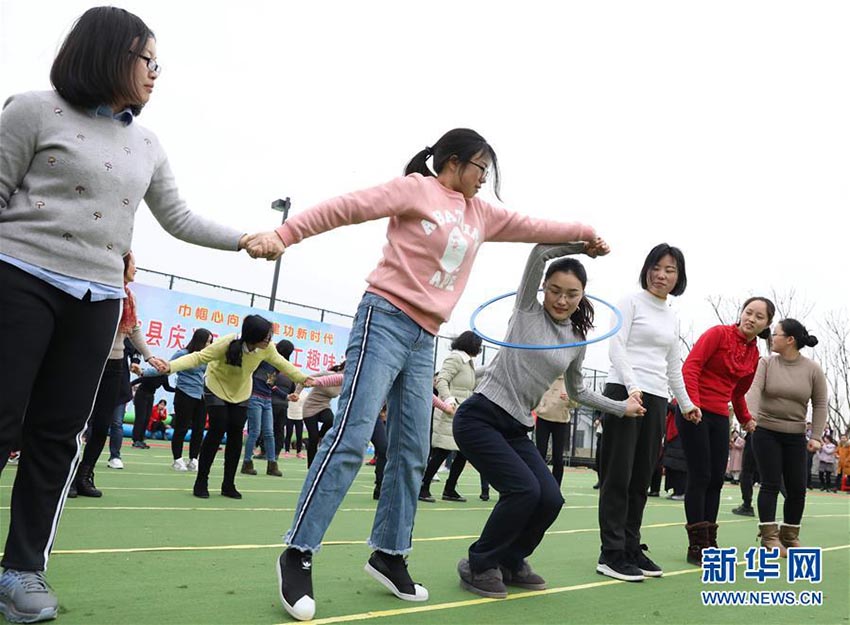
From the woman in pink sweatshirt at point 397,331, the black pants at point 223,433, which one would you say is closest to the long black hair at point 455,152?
the woman in pink sweatshirt at point 397,331

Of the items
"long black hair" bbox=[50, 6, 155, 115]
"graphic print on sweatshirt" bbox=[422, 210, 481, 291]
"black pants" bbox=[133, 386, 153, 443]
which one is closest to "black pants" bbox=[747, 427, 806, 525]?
"graphic print on sweatshirt" bbox=[422, 210, 481, 291]

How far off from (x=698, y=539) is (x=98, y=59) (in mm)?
4927

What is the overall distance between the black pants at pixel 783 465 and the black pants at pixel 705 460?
1.03 metres

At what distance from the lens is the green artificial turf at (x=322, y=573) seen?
11.1 ft

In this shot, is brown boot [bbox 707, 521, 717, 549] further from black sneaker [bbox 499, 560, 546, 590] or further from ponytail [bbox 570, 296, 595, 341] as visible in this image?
ponytail [bbox 570, 296, 595, 341]

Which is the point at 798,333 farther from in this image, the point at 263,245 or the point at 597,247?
the point at 263,245

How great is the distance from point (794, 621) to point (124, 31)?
4130mm

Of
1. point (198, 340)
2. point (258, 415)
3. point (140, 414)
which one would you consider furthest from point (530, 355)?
point (140, 414)

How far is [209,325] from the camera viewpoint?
1867 cm

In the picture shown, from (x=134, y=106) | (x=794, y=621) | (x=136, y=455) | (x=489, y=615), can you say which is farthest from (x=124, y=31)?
(x=136, y=455)

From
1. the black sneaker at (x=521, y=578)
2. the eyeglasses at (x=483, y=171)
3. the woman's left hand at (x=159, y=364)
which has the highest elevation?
the eyeglasses at (x=483, y=171)

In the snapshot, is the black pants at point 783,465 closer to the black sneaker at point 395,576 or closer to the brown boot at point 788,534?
the brown boot at point 788,534

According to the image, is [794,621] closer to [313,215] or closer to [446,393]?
[313,215]

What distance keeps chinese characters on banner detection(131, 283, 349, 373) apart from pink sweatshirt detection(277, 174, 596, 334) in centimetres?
1365
